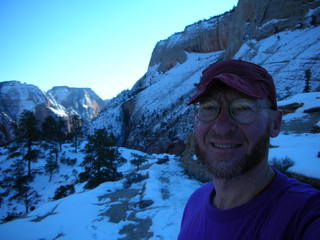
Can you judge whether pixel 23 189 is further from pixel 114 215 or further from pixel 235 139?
pixel 235 139

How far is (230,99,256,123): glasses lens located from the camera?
117 cm

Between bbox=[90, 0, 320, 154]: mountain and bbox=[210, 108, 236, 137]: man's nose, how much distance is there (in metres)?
14.6

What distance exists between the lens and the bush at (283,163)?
16.9 feet

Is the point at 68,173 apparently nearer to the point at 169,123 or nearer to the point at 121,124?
the point at 169,123

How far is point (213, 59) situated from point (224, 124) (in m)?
49.9

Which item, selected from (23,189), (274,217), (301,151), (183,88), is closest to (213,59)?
(183,88)

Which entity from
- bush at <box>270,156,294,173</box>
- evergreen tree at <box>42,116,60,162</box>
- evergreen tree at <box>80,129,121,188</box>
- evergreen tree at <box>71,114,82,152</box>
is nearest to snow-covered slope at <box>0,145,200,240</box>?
bush at <box>270,156,294,173</box>

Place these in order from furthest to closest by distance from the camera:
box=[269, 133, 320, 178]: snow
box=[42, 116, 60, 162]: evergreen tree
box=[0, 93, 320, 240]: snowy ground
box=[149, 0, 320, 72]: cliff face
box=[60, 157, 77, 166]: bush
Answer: box=[42, 116, 60, 162]: evergreen tree → box=[149, 0, 320, 72]: cliff face → box=[60, 157, 77, 166]: bush → box=[0, 93, 320, 240]: snowy ground → box=[269, 133, 320, 178]: snow

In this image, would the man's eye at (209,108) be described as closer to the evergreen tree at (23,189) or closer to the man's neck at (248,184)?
the man's neck at (248,184)

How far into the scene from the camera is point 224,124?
1218 millimetres

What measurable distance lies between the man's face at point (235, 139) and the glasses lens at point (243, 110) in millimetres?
12

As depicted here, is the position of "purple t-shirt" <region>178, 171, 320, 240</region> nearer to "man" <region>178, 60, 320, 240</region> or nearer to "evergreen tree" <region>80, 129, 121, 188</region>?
"man" <region>178, 60, 320, 240</region>

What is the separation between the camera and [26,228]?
20.9 ft

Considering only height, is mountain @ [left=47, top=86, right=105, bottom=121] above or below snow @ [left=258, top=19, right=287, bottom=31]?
below
